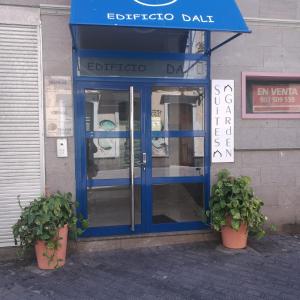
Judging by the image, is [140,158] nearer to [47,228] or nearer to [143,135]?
[143,135]

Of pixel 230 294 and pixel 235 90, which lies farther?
pixel 235 90

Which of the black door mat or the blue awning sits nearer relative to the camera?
the blue awning

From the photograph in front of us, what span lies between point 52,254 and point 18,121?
5.51 ft

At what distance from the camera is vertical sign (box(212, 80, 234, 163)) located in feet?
18.1

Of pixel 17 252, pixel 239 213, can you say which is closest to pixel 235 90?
pixel 239 213

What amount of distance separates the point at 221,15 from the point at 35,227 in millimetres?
3178

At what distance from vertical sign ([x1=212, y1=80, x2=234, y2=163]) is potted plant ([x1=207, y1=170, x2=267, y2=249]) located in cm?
38

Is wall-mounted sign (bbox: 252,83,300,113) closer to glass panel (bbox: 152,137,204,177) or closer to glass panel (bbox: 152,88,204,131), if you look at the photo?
glass panel (bbox: 152,88,204,131)

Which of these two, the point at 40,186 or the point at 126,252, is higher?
the point at 40,186

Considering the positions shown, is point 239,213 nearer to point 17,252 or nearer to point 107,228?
point 107,228

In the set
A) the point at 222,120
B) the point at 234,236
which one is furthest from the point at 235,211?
the point at 222,120

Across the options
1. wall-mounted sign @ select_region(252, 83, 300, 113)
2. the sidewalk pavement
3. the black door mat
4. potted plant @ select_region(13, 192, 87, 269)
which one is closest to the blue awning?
wall-mounted sign @ select_region(252, 83, 300, 113)

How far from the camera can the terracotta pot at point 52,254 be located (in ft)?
15.0

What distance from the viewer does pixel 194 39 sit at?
5.45m
